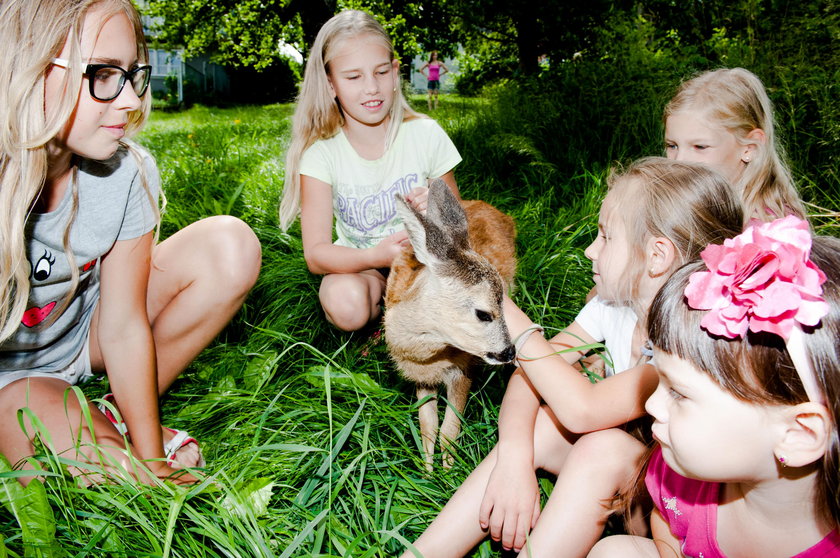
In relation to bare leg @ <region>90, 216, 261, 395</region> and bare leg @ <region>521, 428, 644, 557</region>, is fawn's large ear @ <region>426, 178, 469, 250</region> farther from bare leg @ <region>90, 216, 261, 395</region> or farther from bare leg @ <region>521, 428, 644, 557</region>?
bare leg @ <region>521, 428, 644, 557</region>

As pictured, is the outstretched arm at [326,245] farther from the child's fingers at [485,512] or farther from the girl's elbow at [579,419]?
the child's fingers at [485,512]

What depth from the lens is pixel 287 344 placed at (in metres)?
3.04

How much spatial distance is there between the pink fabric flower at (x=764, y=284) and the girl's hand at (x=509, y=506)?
2.66ft

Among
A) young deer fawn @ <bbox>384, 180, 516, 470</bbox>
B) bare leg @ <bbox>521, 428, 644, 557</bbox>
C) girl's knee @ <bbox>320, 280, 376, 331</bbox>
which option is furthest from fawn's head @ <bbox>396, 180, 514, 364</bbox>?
bare leg @ <bbox>521, 428, 644, 557</bbox>

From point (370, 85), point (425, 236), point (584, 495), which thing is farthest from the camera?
point (370, 85)

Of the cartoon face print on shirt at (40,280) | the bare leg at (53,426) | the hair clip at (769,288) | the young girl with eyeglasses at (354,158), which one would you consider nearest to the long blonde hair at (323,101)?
the young girl with eyeglasses at (354,158)

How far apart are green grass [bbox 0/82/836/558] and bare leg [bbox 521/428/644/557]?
0.24m

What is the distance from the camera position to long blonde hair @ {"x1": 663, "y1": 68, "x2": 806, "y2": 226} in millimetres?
2650

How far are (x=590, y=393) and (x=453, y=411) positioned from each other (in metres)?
0.71

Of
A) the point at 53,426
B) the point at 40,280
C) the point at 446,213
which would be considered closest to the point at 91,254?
the point at 40,280

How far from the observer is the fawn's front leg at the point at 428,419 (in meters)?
2.43

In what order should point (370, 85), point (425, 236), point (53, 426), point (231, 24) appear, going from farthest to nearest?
point (231, 24) < point (370, 85) < point (425, 236) < point (53, 426)

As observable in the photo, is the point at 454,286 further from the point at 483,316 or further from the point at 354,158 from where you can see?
the point at 354,158

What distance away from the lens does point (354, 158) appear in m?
3.19
